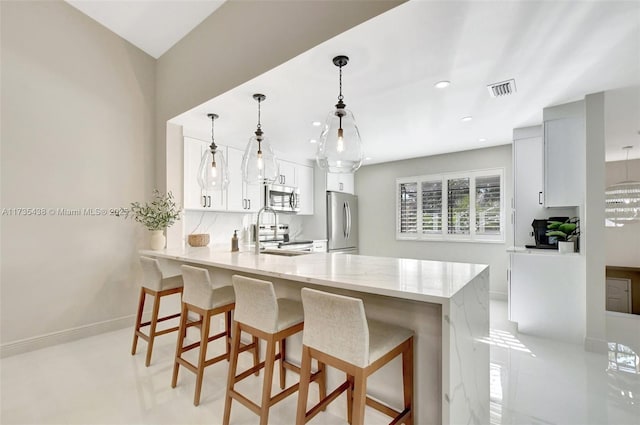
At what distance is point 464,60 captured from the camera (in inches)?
87.1

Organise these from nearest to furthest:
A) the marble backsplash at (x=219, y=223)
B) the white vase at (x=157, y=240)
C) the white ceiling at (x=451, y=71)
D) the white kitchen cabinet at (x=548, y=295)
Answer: the white ceiling at (x=451, y=71) < the white kitchen cabinet at (x=548, y=295) < the white vase at (x=157, y=240) < the marble backsplash at (x=219, y=223)

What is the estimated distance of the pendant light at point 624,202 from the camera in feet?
16.1

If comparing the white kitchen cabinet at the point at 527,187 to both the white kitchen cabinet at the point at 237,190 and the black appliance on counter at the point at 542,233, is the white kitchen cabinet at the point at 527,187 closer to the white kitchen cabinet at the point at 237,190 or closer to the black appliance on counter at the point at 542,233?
the black appliance on counter at the point at 542,233

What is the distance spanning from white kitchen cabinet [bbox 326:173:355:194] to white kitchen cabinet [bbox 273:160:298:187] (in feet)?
2.24

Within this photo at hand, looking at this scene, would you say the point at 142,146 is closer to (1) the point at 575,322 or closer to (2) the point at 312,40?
(2) the point at 312,40

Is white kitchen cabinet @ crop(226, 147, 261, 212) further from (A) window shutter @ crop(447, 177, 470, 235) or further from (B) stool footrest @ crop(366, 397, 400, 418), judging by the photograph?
(A) window shutter @ crop(447, 177, 470, 235)

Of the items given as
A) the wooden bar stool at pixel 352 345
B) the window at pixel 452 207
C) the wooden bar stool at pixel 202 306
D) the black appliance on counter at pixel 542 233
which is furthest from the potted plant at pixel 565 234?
the wooden bar stool at pixel 202 306

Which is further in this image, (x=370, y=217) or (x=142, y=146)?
(x=370, y=217)

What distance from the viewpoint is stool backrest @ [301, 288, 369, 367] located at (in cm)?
129

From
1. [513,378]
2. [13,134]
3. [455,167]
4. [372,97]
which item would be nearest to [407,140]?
[455,167]

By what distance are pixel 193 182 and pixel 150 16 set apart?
188 centimetres

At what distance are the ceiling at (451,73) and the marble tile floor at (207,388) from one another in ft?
6.47

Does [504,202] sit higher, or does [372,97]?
[372,97]

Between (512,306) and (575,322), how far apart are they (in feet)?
1.83
